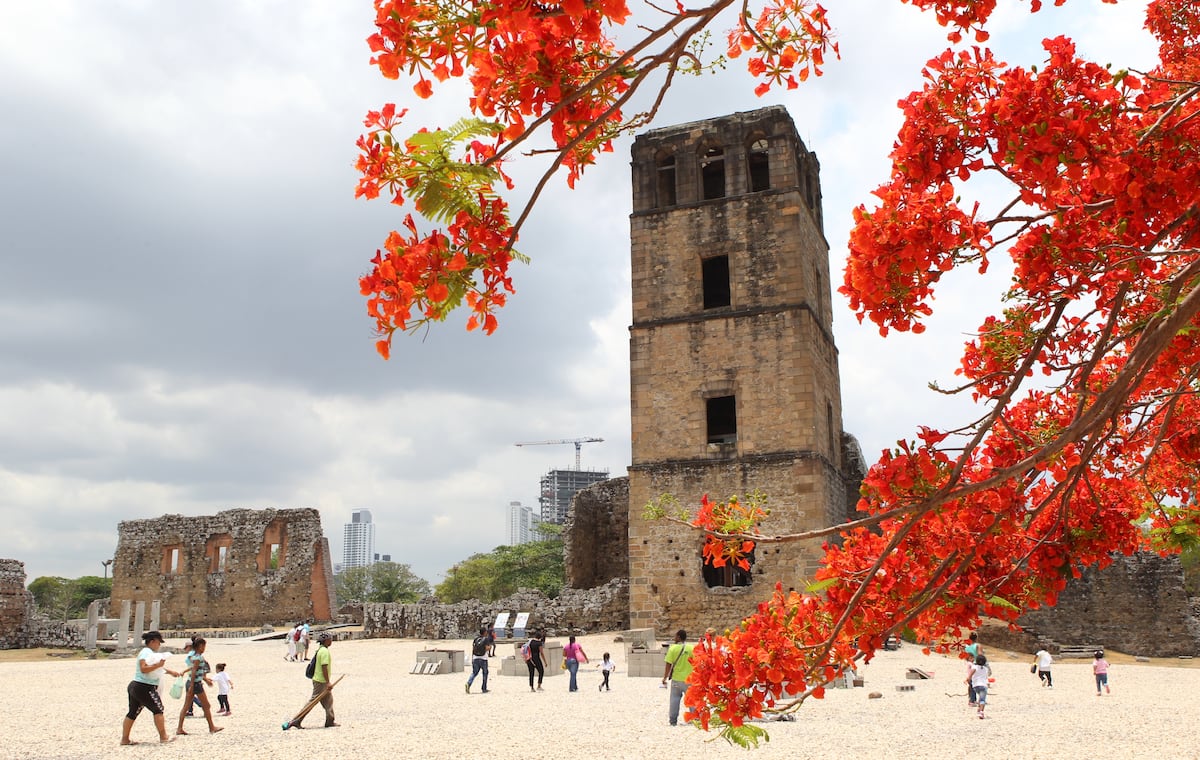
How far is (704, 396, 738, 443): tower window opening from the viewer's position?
2226 centimetres

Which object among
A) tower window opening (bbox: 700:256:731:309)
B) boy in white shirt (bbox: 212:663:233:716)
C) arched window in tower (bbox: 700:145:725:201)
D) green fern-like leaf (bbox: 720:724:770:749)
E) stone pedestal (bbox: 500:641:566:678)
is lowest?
stone pedestal (bbox: 500:641:566:678)

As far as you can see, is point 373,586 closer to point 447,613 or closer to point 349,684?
point 447,613

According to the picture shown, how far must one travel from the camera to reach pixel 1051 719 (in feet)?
37.6

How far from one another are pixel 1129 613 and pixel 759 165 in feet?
49.5

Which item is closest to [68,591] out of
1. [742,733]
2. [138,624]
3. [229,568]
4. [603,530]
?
[229,568]

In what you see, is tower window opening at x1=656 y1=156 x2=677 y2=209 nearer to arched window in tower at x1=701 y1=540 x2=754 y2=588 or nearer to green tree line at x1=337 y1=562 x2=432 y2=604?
arched window in tower at x1=701 y1=540 x2=754 y2=588

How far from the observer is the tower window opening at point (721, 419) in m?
22.3

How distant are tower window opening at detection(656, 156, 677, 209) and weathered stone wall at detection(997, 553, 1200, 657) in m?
14.1

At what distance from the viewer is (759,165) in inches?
953

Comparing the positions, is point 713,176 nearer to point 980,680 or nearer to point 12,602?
point 980,680

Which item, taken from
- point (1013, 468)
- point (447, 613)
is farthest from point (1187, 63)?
point (447, 613)

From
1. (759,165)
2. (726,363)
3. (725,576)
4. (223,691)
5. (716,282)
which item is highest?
(759,165)

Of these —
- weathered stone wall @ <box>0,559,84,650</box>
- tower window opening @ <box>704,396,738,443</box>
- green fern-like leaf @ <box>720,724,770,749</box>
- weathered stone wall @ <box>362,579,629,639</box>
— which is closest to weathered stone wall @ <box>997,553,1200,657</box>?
tower window opening @ <box>704,396,738,443</box>

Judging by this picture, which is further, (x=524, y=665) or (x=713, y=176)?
(x=713, y=176)
